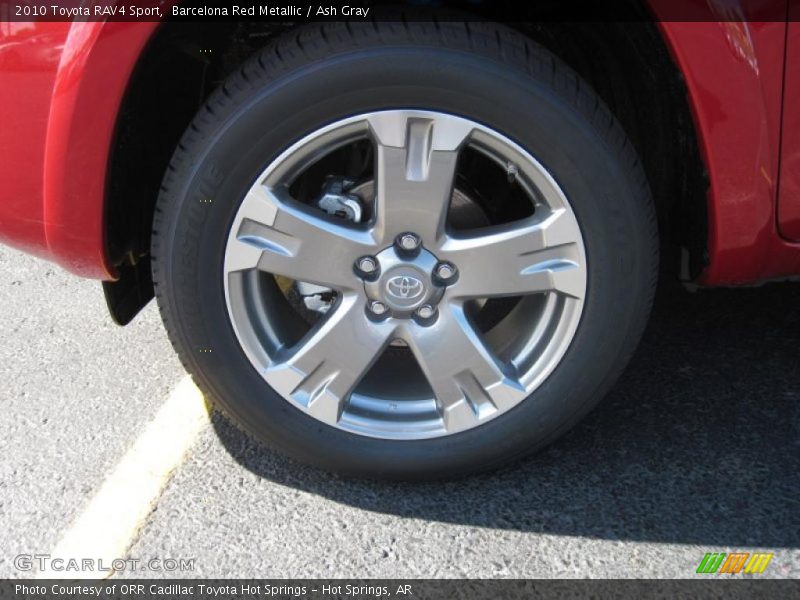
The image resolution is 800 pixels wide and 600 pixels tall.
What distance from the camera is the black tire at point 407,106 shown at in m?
1.69

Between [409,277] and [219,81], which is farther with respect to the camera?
[219,81]

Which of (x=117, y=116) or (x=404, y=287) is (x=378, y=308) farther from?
(x=117, y=116)

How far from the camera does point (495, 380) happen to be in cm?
190

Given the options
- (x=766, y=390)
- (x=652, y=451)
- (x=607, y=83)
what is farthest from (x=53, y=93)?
(x=766, y=390)

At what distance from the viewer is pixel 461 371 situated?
6.23ft

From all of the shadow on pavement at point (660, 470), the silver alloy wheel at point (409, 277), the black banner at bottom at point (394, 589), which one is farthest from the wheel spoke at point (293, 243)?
the black banner at bottom at point (394, 589)

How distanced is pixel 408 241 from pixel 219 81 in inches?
25.1

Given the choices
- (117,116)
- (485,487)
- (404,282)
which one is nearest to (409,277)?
(404,282)

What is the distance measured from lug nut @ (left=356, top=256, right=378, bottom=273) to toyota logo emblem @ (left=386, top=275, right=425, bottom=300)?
0.14 feet

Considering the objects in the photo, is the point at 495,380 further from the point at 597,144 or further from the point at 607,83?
the point at 607,83

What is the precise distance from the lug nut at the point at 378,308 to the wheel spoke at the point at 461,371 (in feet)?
0.27

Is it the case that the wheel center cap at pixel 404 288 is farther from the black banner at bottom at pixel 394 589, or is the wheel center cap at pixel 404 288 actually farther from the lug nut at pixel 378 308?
the black banner at bottom at pixel 394 589

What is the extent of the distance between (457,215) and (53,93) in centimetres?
88

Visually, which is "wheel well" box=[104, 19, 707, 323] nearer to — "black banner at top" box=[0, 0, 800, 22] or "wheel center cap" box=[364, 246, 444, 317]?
"black banner at top" box=[0, 0, 800, 22]
